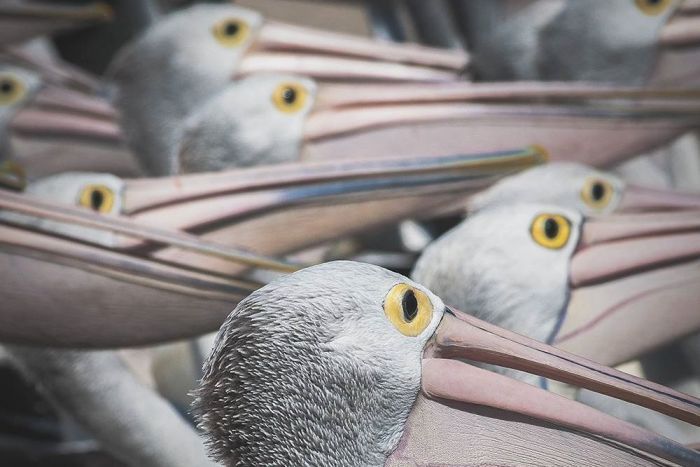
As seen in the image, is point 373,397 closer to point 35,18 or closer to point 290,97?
point 290,97

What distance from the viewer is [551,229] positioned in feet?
3.58

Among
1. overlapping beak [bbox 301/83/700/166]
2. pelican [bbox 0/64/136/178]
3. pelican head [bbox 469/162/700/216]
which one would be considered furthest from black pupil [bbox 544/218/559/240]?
pelican [bbox 0/64/136/178]

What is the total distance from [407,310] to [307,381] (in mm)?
92

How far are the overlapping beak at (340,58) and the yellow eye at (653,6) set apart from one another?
250mm

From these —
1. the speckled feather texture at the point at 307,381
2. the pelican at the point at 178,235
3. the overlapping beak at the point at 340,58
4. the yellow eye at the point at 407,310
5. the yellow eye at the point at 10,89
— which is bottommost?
the speckled feather texture at the point at 307,381

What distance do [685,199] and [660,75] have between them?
226 millimetres

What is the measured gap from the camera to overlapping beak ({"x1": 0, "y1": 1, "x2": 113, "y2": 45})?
1.67 m

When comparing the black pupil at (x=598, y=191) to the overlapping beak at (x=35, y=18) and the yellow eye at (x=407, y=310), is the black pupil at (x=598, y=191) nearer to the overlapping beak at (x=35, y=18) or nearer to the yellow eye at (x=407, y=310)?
the yellow eye at (x=407, y=310)

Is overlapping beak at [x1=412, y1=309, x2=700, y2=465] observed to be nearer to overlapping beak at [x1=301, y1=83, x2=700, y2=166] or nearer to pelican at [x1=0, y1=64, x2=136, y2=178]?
overlapping beak at [x1=301, y1=83, x2=700, y2=166]

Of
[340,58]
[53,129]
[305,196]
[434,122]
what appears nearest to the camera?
[305,196]

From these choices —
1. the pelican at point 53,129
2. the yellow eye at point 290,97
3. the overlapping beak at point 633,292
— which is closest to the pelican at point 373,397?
the overlapping beak at point 633,292

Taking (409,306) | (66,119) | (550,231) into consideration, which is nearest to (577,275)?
(550,231)

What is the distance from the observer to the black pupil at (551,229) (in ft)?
3.57

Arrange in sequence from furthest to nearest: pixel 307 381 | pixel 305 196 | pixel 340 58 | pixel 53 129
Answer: pixel 53 129 < pixel 340 58 < pixel 305 196 < pixel 307 381
